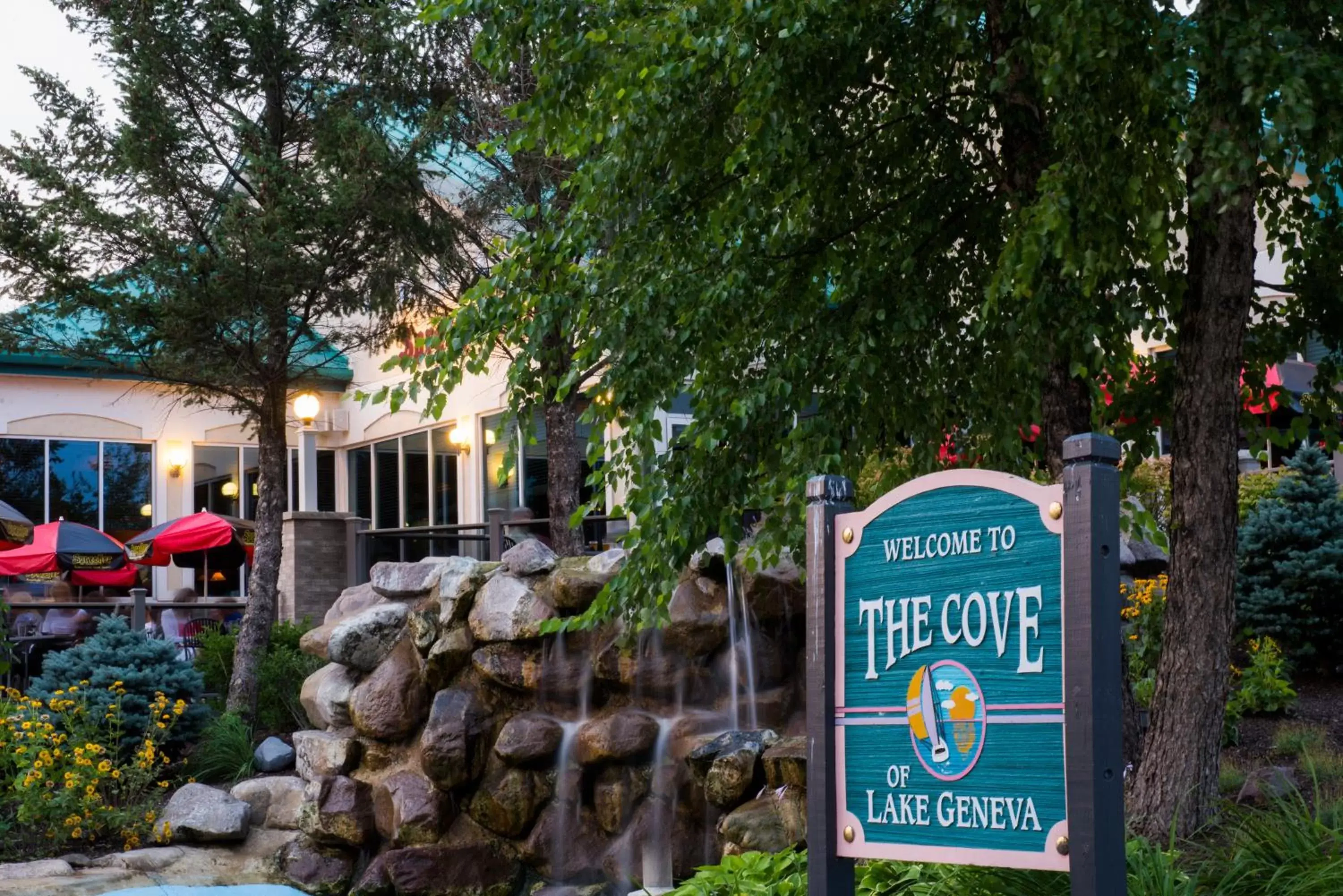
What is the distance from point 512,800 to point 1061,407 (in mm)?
5007

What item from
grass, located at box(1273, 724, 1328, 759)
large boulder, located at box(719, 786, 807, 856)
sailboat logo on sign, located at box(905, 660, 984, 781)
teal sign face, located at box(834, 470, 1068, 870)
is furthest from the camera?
grass, located at box(1273, 724, 1328, 759)

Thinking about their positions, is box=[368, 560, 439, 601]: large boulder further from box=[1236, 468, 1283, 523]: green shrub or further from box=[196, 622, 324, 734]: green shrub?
box=[1236, 468, 1283, 523]: green shrub

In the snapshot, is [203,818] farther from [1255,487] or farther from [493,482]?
[493,482]

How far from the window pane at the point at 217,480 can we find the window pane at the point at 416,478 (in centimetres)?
350

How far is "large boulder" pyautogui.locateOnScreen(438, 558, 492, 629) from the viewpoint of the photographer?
1065cm

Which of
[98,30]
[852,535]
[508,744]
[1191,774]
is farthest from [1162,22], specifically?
[98,30]

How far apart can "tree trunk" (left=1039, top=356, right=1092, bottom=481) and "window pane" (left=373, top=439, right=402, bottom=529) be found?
18.5 metres

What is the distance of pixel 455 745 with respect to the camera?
32.9 ft

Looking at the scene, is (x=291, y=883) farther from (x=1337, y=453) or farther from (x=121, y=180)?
(x=1337, y=453)

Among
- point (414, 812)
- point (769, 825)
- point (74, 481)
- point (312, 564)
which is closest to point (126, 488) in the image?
point (74, 481)

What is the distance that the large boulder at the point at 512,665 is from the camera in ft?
33.0

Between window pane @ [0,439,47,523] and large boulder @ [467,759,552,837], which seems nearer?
large boulder @ [467,759,552,837]

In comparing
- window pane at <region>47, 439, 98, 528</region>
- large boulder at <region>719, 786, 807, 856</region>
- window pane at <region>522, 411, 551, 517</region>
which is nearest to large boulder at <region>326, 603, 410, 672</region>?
large boulder at <region>719, 786, 807, 856</region>

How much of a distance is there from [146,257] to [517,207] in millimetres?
7518
